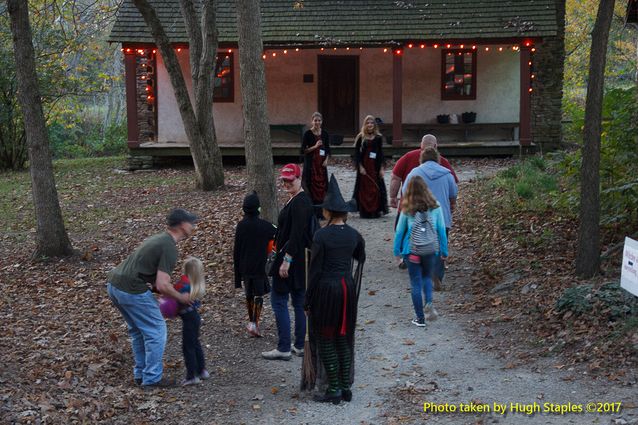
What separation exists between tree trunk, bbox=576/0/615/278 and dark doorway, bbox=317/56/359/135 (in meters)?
15.8

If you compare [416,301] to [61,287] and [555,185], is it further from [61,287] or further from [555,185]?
[555,185]

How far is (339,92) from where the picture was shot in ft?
82.7

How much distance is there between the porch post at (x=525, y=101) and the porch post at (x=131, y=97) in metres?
10.8

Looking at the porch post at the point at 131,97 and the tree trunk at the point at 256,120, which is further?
the porch post at the point at 131,97

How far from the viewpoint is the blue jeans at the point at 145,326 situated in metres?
7.44

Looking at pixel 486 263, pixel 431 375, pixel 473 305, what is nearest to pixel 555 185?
pixel 486 263

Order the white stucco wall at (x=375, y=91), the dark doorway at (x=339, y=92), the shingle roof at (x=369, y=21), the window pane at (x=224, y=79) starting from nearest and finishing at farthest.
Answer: the shingle roof at (x=369, y=21), the white stucco wall at (x=375, y=91), the window pane at (x=224, y=79), the dark doorway at (x=339, y=92)

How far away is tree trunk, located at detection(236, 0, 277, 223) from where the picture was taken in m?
12.1

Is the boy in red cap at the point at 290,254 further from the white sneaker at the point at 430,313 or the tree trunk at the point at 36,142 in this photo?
the tree trunk at the point at 36,142

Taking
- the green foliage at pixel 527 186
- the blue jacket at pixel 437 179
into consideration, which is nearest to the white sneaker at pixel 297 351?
the blue jacket at pixel 437 179

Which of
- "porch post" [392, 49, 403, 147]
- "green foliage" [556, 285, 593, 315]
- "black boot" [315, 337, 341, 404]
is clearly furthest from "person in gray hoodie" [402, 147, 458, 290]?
"porch post" [392, 49, 403, 147]

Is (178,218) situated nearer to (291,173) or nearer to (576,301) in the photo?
(291,173)

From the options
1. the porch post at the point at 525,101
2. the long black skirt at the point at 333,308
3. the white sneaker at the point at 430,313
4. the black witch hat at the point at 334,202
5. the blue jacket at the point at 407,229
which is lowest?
the white sneaker at the point at 430,313

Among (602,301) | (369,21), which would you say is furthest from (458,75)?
(602,301)
